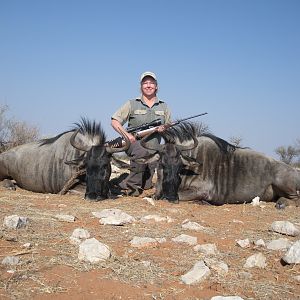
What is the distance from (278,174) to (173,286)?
15.5 ft

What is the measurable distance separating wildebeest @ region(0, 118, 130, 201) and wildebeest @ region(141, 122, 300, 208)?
0.84 m

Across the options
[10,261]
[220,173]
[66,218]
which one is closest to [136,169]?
[220,173]

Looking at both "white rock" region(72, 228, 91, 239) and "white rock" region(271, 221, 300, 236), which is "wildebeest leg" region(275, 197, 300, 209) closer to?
"white rock" region(271, 221, 300, 236)

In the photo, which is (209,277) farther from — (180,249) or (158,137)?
(158,137)

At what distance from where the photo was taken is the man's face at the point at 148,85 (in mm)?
7570

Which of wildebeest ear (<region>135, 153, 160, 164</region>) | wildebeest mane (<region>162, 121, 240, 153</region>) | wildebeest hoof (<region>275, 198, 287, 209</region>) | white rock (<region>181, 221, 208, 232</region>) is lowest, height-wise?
wildebeest hoof (<region>275, 198, 287, 209</region>)

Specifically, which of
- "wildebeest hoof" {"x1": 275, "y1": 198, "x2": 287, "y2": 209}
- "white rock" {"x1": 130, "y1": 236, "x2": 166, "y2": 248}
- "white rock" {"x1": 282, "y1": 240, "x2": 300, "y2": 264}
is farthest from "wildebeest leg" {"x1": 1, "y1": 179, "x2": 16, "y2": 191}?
"white rock" {"x1": 282, "y1": 240, "x2": 300, "y2": 264}

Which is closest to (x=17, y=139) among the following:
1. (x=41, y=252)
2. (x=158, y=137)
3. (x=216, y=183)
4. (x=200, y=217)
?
(x=158, y=137)

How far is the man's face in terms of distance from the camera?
757 cm

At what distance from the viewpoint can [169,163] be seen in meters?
6.64

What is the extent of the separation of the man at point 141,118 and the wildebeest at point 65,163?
0.43 metres

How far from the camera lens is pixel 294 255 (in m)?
2.98

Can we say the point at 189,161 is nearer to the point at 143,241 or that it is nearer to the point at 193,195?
the point at 193,195

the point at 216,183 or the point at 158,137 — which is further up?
the point at 158,137
